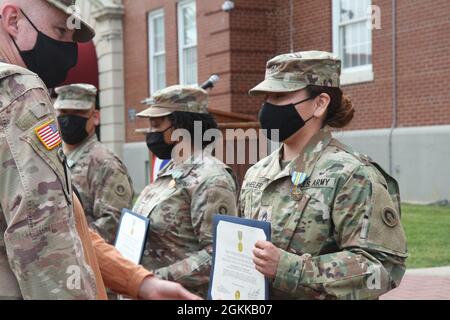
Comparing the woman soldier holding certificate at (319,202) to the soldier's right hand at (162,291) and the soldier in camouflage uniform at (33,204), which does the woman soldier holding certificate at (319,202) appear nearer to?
the soldier's right hand at (162,291)

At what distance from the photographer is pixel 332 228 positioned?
119 inches

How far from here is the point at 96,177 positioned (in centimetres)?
525

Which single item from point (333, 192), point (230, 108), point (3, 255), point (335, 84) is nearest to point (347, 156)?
point (333, 192)

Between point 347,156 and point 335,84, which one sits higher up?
point 335,84

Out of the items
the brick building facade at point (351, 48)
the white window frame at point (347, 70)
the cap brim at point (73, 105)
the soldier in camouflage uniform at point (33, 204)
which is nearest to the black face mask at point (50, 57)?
the soldier in camouflage uniform at point (33, 204)

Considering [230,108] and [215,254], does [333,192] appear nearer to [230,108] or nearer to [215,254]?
Result: [215,254]

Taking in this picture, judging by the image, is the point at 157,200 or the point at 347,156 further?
the point at 157,200

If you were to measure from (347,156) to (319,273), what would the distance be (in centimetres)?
52

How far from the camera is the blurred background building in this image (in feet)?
39.8

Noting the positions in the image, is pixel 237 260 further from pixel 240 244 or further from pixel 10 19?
pixel 10 19

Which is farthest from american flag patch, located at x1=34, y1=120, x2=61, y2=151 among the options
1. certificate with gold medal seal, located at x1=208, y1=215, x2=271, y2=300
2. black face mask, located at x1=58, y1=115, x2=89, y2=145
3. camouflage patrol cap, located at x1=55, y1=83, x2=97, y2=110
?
camouflage patrol cap, located at x1=55, y1=83, x2=97, y2=110

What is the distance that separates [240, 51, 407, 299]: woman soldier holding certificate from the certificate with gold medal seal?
0.24 ft

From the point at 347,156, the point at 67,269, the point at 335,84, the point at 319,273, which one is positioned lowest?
the point at 319,273

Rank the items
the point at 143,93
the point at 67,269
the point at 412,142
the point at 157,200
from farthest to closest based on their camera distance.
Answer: the point at 143,93 → the point at 412,142 → the point at 157,200 → the point at 67,269
